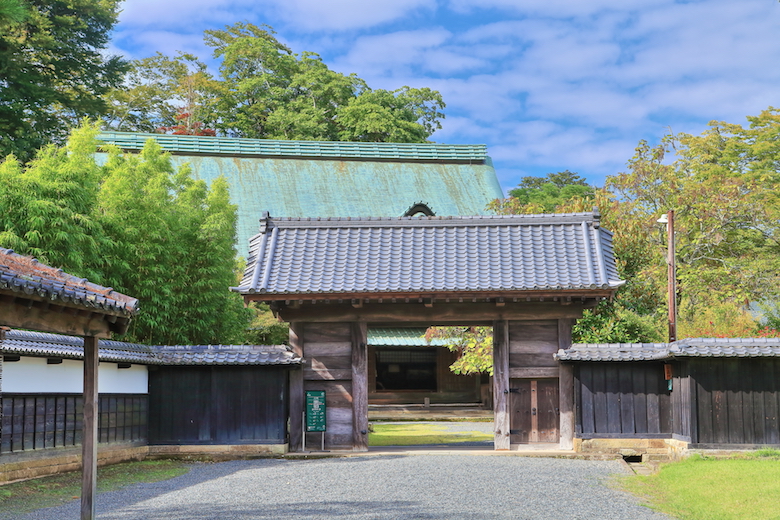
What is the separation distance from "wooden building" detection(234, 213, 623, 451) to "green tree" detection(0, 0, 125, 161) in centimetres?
1615

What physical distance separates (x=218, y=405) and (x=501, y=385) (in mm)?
5583

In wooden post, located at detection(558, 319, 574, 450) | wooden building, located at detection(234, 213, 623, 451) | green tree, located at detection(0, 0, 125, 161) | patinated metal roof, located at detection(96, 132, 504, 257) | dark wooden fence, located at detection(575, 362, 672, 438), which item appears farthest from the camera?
patinated metal roof, located at detection(96, 132, 504, 257)

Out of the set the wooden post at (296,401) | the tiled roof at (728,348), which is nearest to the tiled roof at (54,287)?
the wooden post at (296,401)

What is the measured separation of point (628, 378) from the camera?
15.2 m

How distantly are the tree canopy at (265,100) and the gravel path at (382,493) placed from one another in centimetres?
2857

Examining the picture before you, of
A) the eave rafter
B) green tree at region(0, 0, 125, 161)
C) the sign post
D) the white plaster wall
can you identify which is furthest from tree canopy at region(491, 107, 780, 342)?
green tree at region(0, 0, 125, 161)

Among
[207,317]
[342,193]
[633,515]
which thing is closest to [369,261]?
[207,317]

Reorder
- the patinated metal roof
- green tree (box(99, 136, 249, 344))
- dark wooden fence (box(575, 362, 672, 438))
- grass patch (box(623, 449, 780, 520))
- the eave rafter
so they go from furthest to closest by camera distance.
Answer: the patinated metal roof < green tree (box(99, 136, 249, 344)) < dark wooden fence (box(575, 362, 672, 438)) < grass patch (box(623, 449, 780, 520)) < the eave rafter

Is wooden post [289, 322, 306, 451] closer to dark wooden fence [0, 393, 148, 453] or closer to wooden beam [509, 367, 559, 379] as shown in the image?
dark wooden fence [0, 393, 148, 453]

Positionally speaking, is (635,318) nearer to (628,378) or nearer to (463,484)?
(628,378)

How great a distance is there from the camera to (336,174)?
33625mm

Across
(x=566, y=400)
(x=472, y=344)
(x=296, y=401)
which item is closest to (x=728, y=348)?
(x=566, y=400)

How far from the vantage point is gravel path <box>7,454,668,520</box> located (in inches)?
349

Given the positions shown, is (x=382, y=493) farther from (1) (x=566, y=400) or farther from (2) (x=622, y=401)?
(2) (x=622, y=401)
